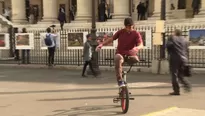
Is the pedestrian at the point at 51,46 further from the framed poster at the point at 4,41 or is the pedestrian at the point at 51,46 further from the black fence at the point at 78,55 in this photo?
the framed poster at the point at 4,41

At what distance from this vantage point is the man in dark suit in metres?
9.86

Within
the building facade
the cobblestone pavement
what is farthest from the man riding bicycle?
the building facade

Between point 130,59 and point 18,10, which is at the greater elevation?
point 18,10

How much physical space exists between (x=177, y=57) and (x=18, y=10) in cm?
2280

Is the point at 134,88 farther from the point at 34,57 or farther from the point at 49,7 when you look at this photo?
the point at 49,7

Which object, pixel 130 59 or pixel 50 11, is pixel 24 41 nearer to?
pixel 50 11

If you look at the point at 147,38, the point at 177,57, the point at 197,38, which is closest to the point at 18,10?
the point at 147,38

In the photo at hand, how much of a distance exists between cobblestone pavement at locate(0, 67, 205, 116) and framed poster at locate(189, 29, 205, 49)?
4.71 ft

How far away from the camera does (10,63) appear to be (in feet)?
69.1

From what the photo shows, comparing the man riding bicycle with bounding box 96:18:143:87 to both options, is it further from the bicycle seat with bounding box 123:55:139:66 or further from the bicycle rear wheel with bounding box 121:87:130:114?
the bicycle rear wheel with bounding box 121:87:130:114

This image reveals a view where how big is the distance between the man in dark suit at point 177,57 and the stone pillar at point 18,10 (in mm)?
22405

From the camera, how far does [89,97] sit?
10109mm

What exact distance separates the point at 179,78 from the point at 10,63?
13.0m

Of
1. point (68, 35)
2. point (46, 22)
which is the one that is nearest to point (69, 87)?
point (68, 35)
